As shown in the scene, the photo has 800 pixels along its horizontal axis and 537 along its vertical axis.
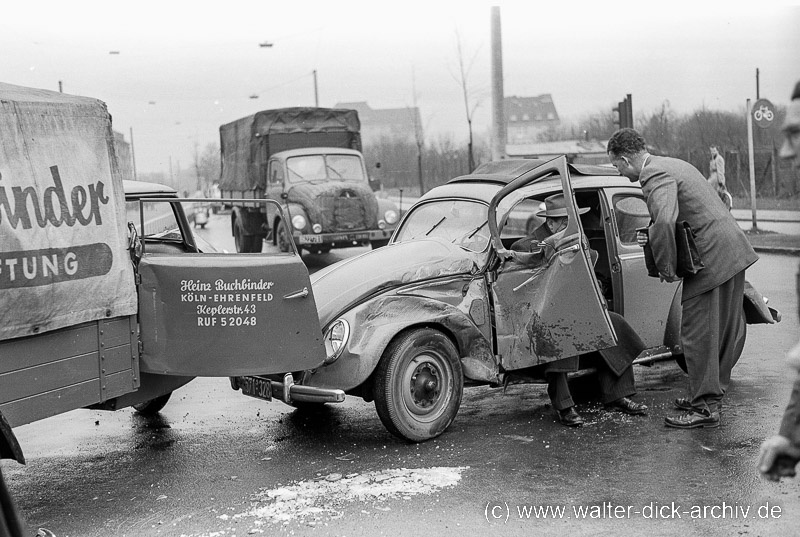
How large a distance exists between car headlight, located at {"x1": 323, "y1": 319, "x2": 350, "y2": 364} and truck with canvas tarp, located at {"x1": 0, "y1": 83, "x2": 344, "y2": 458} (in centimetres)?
16

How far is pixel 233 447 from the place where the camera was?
5.97 m

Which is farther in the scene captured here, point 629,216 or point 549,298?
point 629,216

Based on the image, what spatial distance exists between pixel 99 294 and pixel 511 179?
3.34 m

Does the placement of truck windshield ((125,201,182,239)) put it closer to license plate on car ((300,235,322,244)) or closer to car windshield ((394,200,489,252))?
car windshield ((394,200,489,252))

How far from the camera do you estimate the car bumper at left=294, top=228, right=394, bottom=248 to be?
17922 millimetres

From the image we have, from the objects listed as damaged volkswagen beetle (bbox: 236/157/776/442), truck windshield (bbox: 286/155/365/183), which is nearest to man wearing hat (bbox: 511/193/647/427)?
damaged volkswagen beetle (bbox: 236/157/776/442)

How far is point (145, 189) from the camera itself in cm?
648

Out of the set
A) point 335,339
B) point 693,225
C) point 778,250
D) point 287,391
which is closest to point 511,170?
point 693,225

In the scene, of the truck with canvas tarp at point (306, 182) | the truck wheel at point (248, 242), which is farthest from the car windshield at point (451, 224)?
the truck wheel at point (248, 242)

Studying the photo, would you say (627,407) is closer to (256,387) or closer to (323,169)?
(256,387)

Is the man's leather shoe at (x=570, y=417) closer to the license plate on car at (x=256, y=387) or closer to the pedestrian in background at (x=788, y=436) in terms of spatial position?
A: the license plate on car at (x=256, y=387)

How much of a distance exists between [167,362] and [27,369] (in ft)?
2.90

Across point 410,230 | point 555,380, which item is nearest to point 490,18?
point 410,230

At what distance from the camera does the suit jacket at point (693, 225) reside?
231 inches
